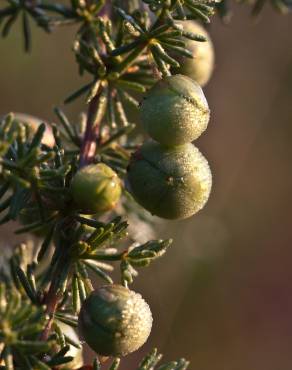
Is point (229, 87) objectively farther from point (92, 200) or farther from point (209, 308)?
point (92, 200)

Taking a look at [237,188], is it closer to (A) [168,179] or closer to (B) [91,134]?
(B) [91,134]

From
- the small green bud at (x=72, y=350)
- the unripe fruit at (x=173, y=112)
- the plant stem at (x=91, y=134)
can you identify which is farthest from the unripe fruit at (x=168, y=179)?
the small green bud at (x=72, y=350)


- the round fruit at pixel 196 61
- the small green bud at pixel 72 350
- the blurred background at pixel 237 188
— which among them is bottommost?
the blurred background at pixel 237 188

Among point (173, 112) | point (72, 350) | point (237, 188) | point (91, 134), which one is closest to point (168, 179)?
point (173, 112)

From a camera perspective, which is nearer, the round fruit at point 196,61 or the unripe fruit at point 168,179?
the unripe fruit at point 168,179

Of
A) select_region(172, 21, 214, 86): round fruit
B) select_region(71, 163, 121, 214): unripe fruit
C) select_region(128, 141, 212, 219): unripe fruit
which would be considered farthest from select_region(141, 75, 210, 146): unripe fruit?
select_region(172, 21, 214, 86): round fruit

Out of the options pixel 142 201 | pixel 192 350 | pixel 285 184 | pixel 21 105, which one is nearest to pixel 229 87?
pixel 285 184

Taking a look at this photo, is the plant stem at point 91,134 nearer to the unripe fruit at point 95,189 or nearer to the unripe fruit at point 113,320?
the unripe fruit at point 95,189

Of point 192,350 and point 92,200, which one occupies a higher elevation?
point 92,200
